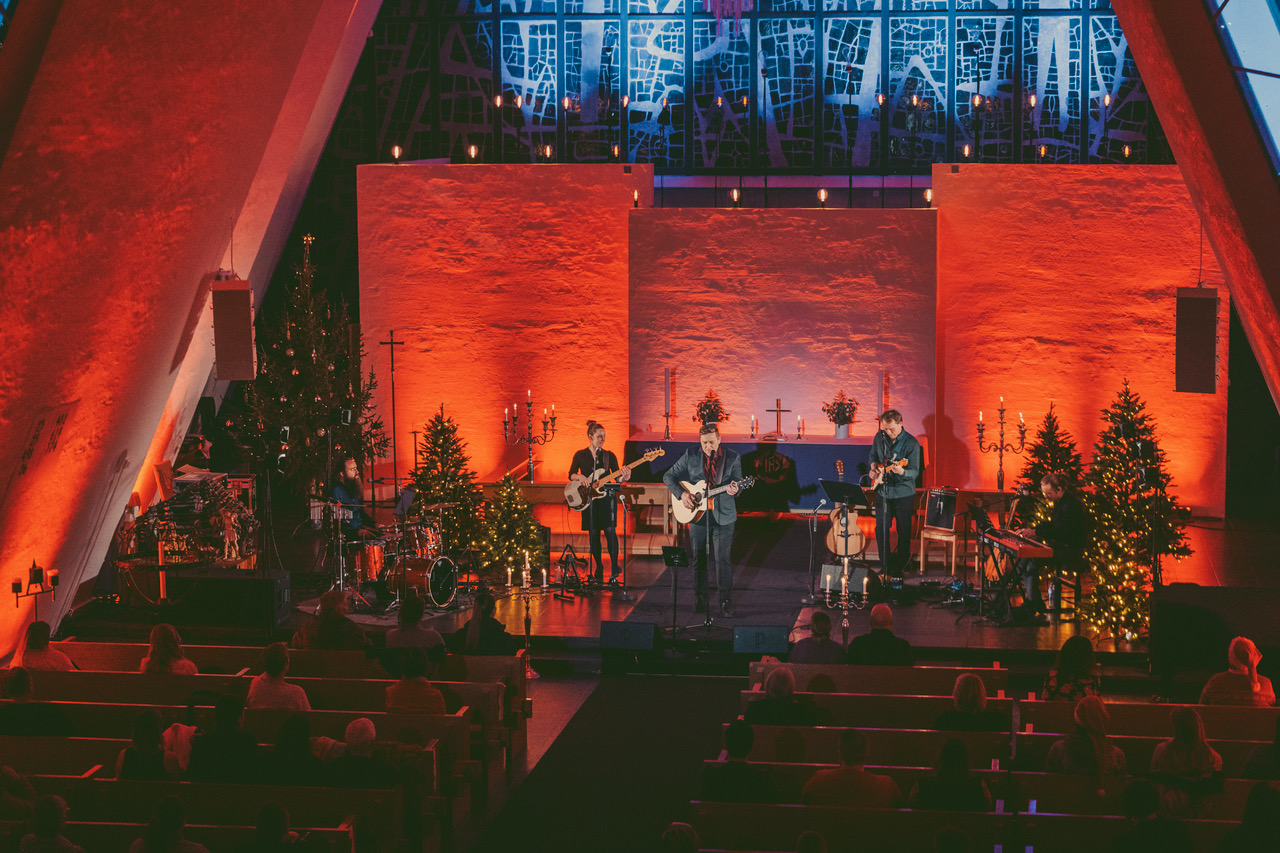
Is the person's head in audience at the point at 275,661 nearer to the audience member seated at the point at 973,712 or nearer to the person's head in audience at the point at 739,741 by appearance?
the person's head in audience at the point at 739,741

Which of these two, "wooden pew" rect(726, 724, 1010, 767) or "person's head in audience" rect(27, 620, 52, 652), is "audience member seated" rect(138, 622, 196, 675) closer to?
"person's head in audience" rect(27, 620, 52, 652)

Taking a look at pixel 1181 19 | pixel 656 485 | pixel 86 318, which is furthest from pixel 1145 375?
pixel 86 318

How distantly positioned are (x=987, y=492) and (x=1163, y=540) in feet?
14.3

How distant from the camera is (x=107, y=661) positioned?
8.25m

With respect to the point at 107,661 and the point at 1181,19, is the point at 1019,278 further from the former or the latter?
the point at 107,661

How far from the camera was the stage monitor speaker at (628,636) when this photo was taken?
9.77 meters

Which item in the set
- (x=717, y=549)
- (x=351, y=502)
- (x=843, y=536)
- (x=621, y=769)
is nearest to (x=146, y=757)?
(x=621, y=769)

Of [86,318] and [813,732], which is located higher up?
[86,318]

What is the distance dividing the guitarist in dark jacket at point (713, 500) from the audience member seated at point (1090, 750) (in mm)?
4938

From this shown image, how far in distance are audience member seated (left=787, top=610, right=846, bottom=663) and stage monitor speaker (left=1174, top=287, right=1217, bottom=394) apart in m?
4.30

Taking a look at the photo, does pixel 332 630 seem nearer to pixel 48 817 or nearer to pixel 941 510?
pixel 48 817

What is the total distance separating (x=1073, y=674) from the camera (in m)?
6.93

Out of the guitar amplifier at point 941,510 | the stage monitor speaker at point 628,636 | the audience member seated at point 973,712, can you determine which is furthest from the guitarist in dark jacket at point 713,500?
the audience member seated at point 973,712

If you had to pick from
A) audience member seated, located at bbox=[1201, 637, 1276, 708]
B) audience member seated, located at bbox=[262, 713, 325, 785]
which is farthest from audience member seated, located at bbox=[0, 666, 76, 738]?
audience member seated, located at bbox=[1201, 637, 1276, 708]
